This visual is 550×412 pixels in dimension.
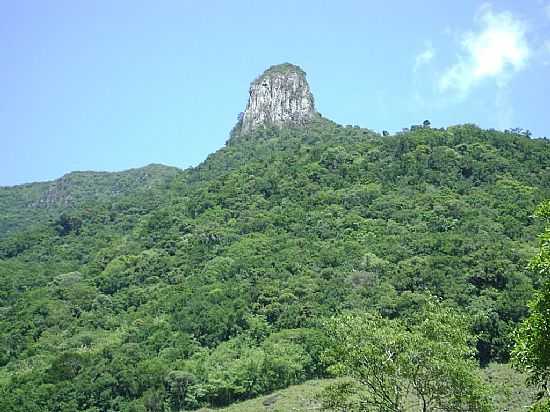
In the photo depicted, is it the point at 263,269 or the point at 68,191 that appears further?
the point at 68,191

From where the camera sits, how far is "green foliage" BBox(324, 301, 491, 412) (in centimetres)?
1912

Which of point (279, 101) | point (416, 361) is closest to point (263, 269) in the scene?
point (416, 361)

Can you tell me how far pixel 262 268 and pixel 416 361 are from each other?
6230 centimetres

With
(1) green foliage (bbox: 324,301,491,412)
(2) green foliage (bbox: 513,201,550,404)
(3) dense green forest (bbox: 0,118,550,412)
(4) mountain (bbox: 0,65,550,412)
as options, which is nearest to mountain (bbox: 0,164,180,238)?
(4) mountain (bbox: 0,65,550,412)

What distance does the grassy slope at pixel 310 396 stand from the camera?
45.7 metres

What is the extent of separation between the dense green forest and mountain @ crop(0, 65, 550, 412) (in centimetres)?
24

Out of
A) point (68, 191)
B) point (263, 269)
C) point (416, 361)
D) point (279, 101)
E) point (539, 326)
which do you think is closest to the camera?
point (539, 326)

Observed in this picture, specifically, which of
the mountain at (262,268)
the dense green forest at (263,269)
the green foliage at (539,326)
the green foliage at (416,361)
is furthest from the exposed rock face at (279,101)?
the green foliage at (539,326)

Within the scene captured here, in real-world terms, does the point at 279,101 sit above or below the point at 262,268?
above

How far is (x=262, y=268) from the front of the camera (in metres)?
81.4

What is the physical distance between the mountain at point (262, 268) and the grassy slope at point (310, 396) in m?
1.97

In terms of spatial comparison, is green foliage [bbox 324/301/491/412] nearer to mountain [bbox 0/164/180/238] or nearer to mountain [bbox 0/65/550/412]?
mountain [bbox 0/65/550/412]

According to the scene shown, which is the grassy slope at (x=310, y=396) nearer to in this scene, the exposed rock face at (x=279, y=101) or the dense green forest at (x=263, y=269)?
the dense green forest at (x=263, y=269)

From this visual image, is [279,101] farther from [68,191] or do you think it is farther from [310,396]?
[310,396]
